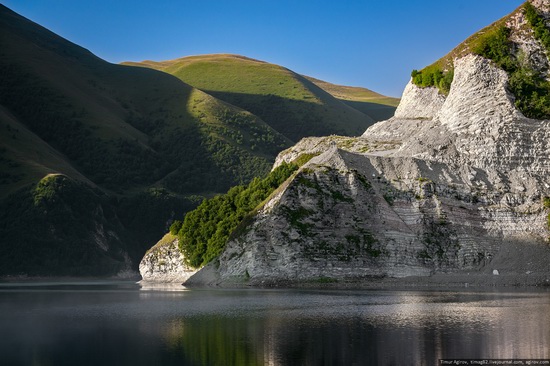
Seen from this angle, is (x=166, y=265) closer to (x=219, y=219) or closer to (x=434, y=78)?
(x=219, y=219)

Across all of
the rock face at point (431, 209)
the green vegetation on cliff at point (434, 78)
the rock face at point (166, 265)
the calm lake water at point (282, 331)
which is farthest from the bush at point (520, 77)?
the rock face at point (166, 265)

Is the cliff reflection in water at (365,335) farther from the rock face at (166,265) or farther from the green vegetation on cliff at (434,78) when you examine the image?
the green vegetation on cliff at (434,78)

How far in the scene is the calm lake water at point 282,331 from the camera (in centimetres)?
4478

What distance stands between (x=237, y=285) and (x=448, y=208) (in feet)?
102

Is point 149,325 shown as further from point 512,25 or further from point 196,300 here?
point 512,25

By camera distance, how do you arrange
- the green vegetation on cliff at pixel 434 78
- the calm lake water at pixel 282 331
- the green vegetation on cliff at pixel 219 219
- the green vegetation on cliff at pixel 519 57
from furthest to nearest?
the green vegetation on cliff at pixel 434 78
the green vegetation on cliff at pixel 219 219
the green vegetation on cliff at pixel 519 57
the calm lake water at pixel 282 331

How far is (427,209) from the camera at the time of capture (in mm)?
113812

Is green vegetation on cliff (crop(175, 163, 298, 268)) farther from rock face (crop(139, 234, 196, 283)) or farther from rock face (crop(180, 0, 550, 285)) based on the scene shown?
rock face (crop(180, 0, 550, 285))

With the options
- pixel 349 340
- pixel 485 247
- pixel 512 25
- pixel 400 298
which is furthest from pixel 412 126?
pixel 349 340

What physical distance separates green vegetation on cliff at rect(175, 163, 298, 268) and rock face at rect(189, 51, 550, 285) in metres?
4.65

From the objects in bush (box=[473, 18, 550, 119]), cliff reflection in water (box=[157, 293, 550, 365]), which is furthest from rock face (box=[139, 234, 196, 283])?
cliff reflection in water (box=[157, 293, 550, 365])

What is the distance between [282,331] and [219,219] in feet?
247

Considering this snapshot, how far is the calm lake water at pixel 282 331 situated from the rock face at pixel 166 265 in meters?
49.6

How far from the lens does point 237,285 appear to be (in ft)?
364
